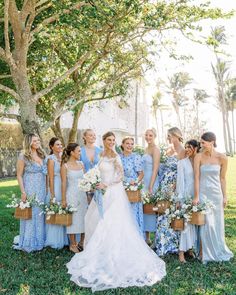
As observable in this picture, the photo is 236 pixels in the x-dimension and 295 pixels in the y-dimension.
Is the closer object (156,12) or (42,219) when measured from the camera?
(42,219)

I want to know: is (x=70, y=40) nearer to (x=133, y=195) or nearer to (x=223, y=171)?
(x=133, y=195)

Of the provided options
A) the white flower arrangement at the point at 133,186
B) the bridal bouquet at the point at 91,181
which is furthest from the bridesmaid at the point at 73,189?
the white flower arrangement at the point at 133,186

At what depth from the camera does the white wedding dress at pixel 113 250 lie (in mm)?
6672

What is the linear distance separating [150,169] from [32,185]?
8.06ft

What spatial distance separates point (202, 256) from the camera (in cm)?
780

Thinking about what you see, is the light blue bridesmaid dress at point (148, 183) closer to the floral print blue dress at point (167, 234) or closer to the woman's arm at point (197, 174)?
the floral print blue dress at point (167, 234)

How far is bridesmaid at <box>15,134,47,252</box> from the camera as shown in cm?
882

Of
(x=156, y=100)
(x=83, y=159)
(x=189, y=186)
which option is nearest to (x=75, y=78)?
(x=83, y=159)

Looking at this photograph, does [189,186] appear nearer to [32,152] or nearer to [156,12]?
[32,152]

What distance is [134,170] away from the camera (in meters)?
8.52

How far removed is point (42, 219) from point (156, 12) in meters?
6.78

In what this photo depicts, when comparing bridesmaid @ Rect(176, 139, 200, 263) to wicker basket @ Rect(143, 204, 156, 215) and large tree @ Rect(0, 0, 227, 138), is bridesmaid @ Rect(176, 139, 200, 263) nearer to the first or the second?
wicker basket @ Rect(143, 204, 156, 215)

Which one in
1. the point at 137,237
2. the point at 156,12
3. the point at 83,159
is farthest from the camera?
the point at 156,12

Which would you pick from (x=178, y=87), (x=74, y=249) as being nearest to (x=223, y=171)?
(x=74, y=249)
